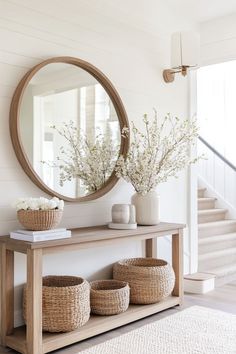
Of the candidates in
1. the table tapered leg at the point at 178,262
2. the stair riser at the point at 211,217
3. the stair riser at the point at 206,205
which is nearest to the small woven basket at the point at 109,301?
the table tapered leg at the point at 178,262

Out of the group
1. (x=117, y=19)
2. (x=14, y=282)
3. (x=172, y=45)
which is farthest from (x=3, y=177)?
(x=172, y=45)

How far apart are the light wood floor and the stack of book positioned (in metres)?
0.67

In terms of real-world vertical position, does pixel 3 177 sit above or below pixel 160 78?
below

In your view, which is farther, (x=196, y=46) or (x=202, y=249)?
(x=202, y=249)

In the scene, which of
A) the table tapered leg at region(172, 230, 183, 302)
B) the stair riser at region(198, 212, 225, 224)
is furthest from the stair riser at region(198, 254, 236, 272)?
the table tapered leg at region(172, 230, 183, 302)

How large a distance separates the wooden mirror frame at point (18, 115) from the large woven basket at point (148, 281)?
62 cm

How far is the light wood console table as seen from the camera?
235 cm

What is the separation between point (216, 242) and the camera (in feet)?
16.0

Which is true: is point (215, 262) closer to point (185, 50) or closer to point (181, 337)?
point (181, 337)

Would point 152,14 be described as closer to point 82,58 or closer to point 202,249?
point 82,58

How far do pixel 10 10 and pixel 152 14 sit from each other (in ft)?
4.78

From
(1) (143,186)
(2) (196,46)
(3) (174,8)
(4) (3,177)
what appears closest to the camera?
(4) (3,177)

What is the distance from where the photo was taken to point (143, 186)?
327 cm

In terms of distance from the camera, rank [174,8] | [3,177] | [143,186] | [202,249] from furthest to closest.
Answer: [202,249] → [174,8] → [143,186] → [3,177]
